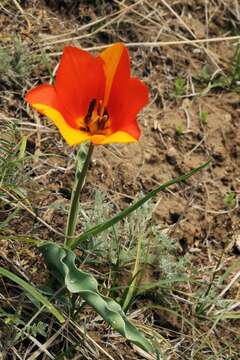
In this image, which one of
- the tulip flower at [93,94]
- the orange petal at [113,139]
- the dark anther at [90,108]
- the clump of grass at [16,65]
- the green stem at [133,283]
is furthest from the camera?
the clump of grass at [16,65]

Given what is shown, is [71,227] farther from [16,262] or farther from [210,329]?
[210,329]

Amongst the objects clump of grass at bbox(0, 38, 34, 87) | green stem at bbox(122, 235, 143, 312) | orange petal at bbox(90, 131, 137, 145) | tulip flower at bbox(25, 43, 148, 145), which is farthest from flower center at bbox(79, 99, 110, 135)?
clump of grass at bbox(0, 38, 34, 87)

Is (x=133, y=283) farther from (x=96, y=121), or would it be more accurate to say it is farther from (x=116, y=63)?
(x=116, y=63)

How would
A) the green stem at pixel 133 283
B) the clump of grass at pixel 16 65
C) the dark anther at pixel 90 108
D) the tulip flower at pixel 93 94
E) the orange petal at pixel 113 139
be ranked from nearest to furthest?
the orange petal at pixel 113 139 → the tulip flower at pixel 93 94 → the dark anther at pixel 90 108 → the green stem at pixel 133 283 → the clump of grass at pixel 16 65

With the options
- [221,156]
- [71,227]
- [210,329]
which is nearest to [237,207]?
[221,156]

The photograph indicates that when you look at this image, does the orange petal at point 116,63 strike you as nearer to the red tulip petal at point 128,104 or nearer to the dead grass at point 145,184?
the red tulip petal at point 128,104

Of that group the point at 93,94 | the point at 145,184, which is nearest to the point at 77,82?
the point at 93,94

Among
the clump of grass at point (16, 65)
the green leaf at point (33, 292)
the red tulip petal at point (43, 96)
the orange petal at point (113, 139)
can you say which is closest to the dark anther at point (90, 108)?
the red tulip petal at point (43, 96)

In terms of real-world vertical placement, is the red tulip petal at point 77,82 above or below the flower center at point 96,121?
above
